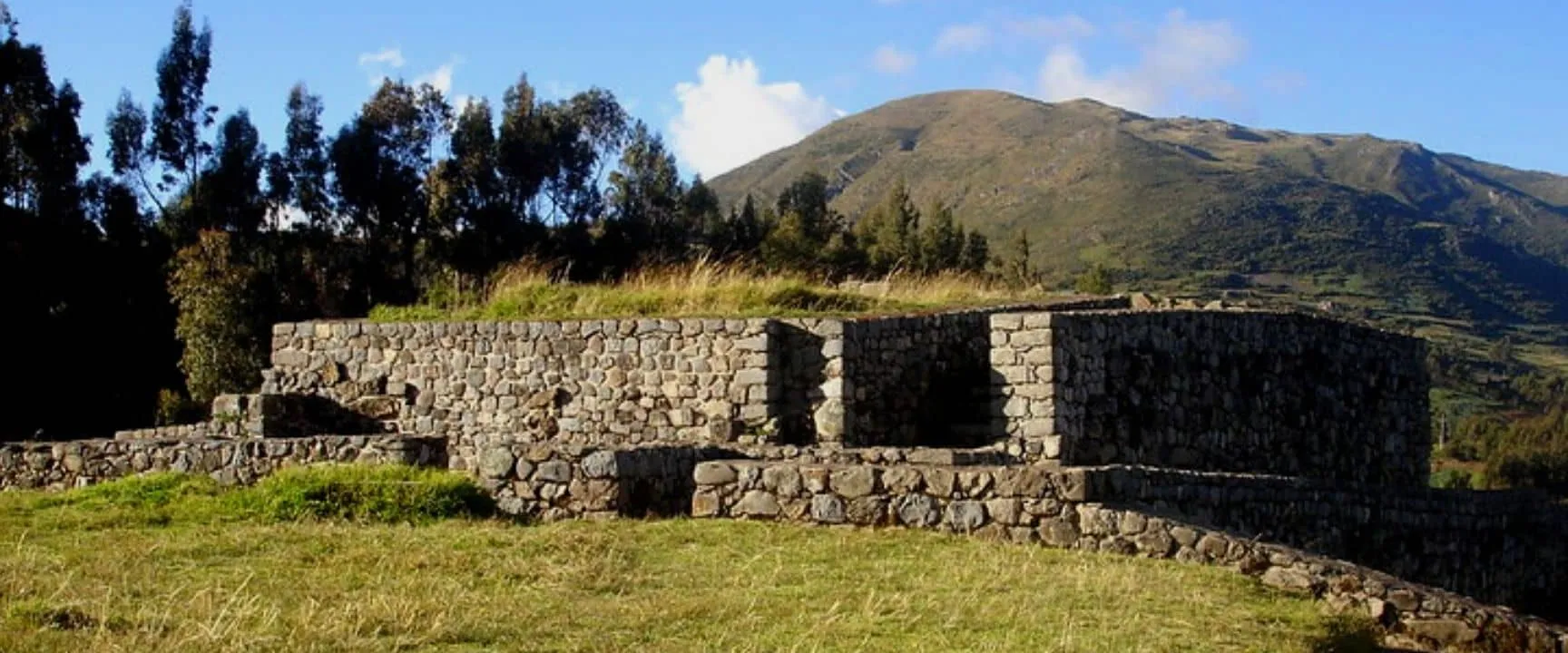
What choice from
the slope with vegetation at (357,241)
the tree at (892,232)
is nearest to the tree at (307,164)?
the slope with vegetation at (357,241)

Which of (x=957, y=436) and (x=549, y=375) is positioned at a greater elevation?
(x=549, y=375)

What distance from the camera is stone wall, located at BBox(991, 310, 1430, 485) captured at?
19719 mm

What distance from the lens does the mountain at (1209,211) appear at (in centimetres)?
12338

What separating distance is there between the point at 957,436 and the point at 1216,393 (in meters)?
4.78

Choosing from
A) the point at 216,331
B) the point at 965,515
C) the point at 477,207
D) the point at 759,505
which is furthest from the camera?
the point at 477,207

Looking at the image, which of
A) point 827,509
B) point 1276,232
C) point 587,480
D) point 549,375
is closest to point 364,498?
point 587,480

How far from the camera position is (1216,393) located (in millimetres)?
23266

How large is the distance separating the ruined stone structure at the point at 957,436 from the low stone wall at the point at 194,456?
29 mm

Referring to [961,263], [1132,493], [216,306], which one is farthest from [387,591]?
[961,263]

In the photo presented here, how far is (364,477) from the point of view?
46.6 feet

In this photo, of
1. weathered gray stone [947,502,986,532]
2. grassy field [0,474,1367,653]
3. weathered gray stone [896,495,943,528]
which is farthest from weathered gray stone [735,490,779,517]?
weathered gray stone [947,502,986,532]

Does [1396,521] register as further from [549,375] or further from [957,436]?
[549,375]

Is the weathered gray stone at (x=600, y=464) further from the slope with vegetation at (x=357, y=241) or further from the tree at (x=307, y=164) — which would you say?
the tree at (x=307, y=164)

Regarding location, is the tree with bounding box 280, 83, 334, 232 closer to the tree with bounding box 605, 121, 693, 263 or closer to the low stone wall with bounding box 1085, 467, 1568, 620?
the tree with bounding box 605, 121, 693, 263
